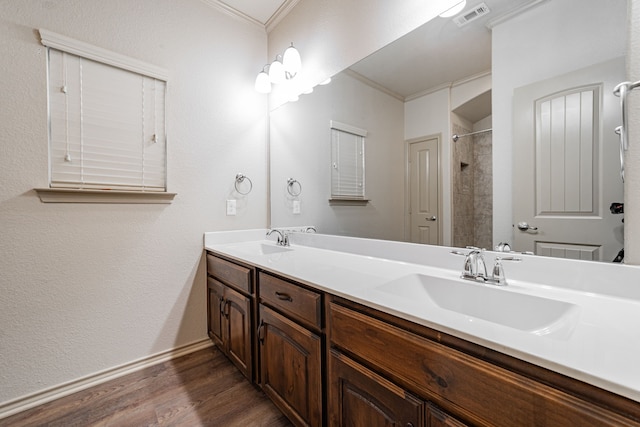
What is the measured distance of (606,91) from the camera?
32.5 inches

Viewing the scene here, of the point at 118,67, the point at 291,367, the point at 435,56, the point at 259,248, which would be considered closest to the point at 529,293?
the point at 291,367

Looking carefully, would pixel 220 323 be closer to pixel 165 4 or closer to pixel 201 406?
pixel 201 406

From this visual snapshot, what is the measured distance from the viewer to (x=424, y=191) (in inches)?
50.2

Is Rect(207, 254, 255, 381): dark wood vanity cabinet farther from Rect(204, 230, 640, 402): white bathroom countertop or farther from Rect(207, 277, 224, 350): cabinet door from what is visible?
Rect(204, 230, 640, 402): white bathroom countertop

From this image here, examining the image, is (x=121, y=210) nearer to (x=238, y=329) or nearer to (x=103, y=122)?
(x=103, y=122)

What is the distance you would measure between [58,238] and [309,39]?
2.00m

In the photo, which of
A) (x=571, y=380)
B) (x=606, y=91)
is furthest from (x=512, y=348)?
(x=606, y=91)

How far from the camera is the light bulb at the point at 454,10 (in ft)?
3.68

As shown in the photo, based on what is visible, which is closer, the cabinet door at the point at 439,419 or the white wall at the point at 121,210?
the cabinet door at the point at 439,419

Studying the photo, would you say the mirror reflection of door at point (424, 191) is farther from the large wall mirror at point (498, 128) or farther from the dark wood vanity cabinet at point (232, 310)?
the dark wood vanity cabinet at point (232, 310)

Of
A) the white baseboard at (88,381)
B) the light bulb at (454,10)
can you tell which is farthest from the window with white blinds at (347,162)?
the white baseboard at (88,381)

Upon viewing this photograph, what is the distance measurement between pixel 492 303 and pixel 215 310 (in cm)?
168

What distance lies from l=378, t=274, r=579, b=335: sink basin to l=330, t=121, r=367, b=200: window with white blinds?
27.7 inches

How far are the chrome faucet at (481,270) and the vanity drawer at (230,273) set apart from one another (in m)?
1.01
